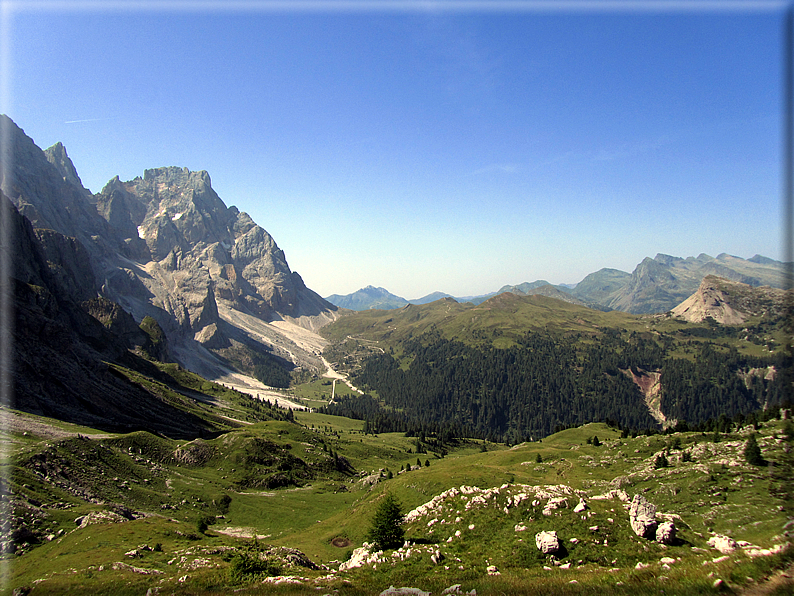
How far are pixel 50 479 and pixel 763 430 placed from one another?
4218 inches

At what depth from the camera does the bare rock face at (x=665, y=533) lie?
25.5m

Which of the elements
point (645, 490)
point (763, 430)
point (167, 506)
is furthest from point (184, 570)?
point (763, 430)

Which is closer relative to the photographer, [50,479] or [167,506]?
[50,479]

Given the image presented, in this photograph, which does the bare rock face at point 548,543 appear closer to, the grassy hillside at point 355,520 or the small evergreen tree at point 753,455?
the grassy hillside at point 355,520

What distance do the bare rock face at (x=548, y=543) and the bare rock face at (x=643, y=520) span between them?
5899mm

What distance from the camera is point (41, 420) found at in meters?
71.8

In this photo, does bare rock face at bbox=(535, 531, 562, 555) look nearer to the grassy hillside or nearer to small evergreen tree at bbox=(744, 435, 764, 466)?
the grassy hillside

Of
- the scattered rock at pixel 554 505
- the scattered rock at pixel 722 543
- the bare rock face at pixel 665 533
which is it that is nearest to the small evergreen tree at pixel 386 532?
the scattered rock at pixel 554 505

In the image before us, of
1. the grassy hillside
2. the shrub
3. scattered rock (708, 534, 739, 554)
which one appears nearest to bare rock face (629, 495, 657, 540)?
the grassy hillside

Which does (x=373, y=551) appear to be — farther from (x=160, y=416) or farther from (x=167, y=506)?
(x=160, y=416)

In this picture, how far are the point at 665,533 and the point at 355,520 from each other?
4429cm

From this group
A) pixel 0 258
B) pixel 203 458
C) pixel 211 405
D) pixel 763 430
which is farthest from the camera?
pixel 211 405

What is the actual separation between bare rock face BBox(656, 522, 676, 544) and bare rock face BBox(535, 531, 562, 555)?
683 centimetres

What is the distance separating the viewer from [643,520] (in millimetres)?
→ 26391
